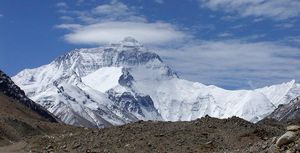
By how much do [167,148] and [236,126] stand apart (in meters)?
10.8

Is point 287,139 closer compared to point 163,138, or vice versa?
point 287,139

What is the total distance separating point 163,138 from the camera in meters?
60.8

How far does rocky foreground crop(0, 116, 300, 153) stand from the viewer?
5822 cm

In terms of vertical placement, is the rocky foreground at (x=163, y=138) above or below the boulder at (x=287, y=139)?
below

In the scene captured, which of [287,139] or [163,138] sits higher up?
[287,139]

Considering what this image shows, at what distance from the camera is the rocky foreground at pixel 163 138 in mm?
58219

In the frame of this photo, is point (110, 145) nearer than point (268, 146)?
No

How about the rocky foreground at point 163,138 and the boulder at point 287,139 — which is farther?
the rocky foreground at point 163,138

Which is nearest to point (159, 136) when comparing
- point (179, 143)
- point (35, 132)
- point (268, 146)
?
point (179, 143)

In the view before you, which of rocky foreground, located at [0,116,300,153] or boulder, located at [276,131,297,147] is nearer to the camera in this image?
boulder, located at [276,131,297,147]

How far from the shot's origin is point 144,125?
67.2 meters

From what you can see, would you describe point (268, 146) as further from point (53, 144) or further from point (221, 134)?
point (53, 144)

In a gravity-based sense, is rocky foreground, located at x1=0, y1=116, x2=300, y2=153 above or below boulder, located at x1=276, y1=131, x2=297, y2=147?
below

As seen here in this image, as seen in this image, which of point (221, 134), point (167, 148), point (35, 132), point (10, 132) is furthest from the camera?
point (35, 132)
